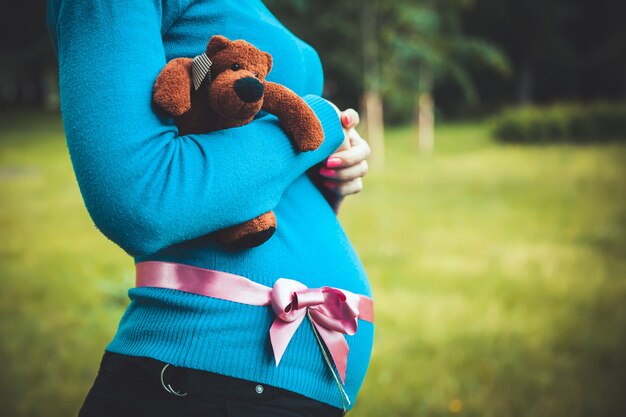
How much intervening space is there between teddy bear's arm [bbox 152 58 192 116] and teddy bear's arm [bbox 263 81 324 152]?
150mm

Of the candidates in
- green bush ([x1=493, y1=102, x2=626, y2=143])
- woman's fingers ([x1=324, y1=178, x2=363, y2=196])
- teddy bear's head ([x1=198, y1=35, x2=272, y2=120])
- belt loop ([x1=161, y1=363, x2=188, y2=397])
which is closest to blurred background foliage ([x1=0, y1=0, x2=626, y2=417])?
green bush ([x1=493, y1=102, x2=626, y2=143])

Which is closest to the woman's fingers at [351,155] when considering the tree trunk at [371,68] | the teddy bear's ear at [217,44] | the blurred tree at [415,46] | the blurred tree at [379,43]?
the teddy bear's ear at [217,44]

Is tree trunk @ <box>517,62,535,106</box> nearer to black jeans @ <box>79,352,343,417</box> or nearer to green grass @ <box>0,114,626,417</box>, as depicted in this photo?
green grass @ <box>0,114,626,417</box>

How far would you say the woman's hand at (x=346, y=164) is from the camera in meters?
1.29

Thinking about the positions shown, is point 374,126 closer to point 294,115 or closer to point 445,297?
point 445,297

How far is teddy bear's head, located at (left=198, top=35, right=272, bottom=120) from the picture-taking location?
3.05 feet

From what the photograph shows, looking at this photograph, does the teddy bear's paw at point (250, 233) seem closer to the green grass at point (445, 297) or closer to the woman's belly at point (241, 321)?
the woman's belly at point (241, 321)

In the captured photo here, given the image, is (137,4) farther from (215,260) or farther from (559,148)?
(559,148)

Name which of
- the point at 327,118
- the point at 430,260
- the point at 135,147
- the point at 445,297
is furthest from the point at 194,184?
the point at 430,260

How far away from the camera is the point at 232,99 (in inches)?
36.7

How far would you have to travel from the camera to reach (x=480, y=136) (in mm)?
20828

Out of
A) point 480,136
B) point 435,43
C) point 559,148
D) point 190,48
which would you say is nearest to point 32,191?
point 435,43

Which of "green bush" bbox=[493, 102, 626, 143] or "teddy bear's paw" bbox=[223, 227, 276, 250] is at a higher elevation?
"teddy bear's paw" bbox=[223, 227, 276, 250]

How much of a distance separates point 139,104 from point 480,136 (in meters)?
21.0
